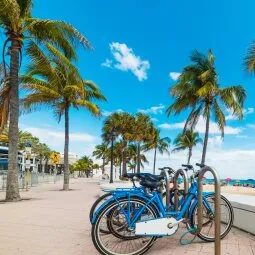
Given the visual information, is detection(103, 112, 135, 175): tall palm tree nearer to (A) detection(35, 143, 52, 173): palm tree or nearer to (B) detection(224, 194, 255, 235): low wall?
(A) detection(35, 143, 52, 173): palm tree

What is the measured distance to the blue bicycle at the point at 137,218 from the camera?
4.59 meters

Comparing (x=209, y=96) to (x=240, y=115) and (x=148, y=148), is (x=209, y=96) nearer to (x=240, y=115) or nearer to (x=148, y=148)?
(x=240, y=115)

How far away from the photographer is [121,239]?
5.14 meters

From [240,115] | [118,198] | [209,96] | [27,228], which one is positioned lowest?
[27,228]

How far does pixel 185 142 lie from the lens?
70.4 metres

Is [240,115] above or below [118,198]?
above

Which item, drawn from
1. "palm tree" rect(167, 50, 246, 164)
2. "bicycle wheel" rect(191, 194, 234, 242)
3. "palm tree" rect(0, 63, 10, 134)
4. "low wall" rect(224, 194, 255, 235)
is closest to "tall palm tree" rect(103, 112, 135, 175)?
"palm tree" rect(167, 50, 246, 164)

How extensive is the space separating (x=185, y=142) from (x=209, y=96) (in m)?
42.1

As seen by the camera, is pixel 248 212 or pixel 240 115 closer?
pixel 248 212

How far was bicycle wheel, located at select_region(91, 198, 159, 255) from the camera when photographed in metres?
4.51

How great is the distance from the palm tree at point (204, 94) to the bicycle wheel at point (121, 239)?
22.9m

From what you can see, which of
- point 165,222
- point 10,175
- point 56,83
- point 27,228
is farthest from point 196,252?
point 56,83

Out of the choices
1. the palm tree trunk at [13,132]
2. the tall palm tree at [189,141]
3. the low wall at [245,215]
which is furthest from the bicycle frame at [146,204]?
the tall palm tree at [189,141]

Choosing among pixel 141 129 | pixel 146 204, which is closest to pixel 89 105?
pixel 146 204
